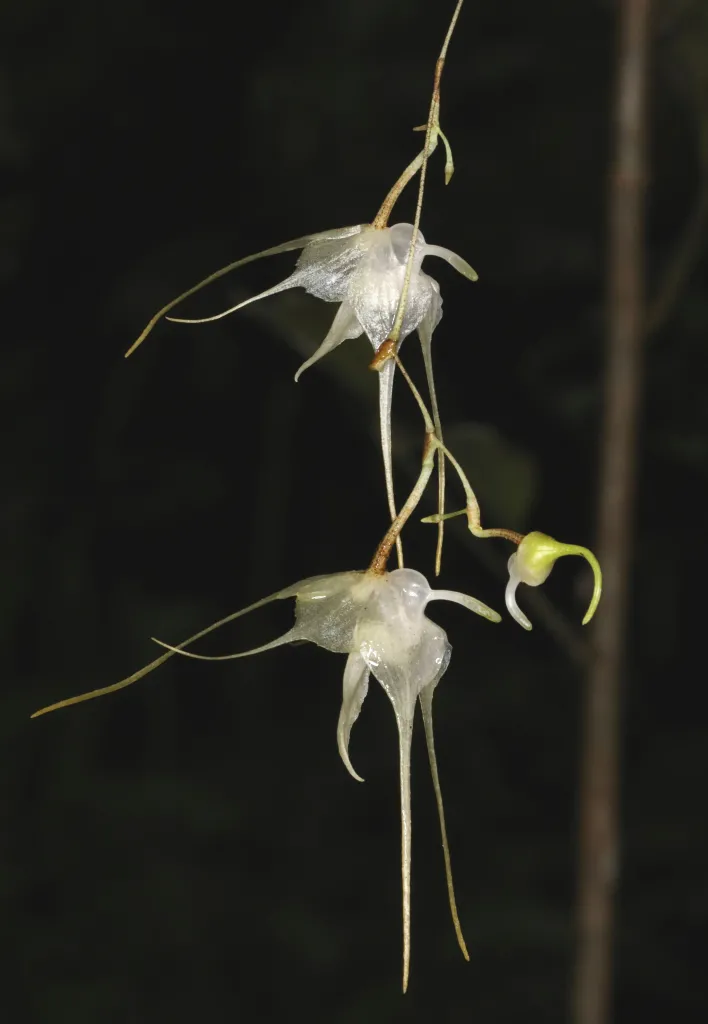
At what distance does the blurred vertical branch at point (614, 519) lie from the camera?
0.73 metres

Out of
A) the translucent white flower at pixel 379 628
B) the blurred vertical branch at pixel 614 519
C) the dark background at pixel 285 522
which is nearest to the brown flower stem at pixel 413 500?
the translucent white flower at pixel 379 628

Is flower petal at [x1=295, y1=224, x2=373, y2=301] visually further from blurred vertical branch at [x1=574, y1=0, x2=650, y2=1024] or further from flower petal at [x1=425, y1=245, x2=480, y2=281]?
blurred vertical branch at [x1=574, y1=0, x2=650, y2=1024]

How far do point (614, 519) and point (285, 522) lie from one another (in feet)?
2.27

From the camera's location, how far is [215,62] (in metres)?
1.29

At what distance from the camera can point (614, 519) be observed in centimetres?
75

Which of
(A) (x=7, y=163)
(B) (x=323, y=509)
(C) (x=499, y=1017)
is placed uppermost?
(A) (x=7, y=163)

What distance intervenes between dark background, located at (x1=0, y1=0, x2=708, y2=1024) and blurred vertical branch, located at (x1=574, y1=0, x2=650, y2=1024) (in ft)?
1.59

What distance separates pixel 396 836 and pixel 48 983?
407mm

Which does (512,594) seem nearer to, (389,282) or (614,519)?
(389,282)

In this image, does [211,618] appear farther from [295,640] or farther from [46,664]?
[295,640]

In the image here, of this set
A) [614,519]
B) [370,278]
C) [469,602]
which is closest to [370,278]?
[370,278]

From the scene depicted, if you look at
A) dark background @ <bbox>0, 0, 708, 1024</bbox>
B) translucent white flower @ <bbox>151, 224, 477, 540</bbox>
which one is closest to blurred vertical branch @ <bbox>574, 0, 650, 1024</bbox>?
Answer: translucent white flower @ <bbox>151, 224, 477, 540</bbox>

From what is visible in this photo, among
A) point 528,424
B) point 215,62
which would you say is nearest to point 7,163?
point 215,62

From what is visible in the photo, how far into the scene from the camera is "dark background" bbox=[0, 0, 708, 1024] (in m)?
1.29
